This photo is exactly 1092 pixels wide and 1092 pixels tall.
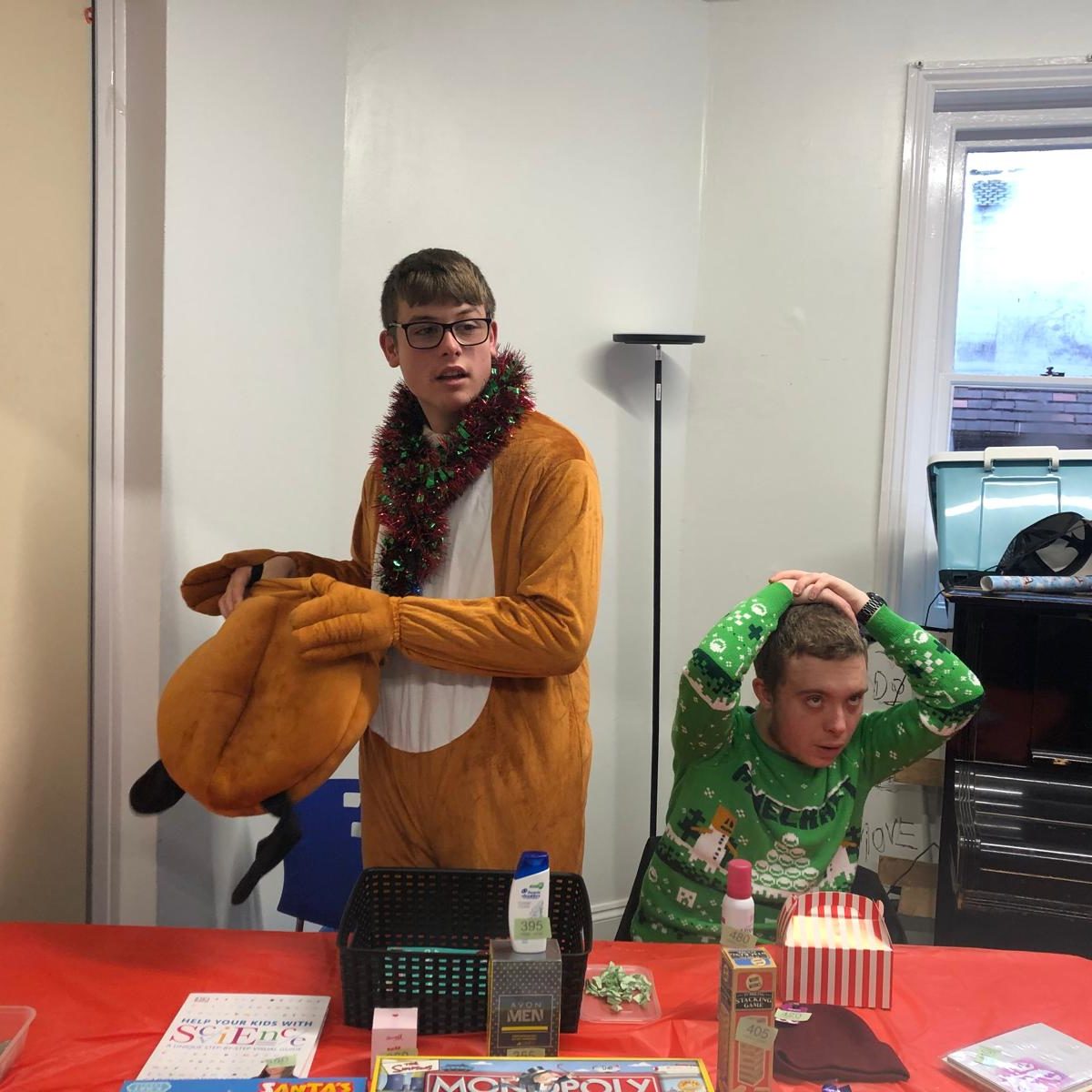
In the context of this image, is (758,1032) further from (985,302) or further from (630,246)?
(985,302)

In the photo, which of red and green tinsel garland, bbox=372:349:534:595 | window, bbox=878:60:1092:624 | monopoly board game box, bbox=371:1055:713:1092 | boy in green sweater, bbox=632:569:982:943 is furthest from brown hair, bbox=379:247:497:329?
window, bbox=878:60:1092:624

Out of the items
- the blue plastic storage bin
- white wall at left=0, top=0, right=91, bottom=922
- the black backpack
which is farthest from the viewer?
the blue plastic storage bin

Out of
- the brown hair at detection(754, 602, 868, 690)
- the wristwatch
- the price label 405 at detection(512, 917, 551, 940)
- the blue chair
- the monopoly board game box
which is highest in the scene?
the wristwatch

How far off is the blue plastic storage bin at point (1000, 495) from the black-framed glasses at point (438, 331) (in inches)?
57.8

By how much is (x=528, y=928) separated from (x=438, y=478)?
73 centimetres

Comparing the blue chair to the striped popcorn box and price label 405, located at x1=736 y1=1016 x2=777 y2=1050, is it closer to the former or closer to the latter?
the striped popcorn box

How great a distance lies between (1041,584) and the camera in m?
2.16

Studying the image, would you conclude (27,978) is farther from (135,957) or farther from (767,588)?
(767,588)

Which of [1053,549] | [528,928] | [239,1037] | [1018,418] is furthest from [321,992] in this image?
[1018,418]

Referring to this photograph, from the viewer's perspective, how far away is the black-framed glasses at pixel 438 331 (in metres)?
1.57

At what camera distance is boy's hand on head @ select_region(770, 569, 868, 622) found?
173cm

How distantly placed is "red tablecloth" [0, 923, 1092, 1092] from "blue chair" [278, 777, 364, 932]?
743 mm

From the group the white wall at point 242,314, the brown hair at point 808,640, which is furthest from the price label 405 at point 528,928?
the white wall at point 242,314

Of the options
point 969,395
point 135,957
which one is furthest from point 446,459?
point 969,395
